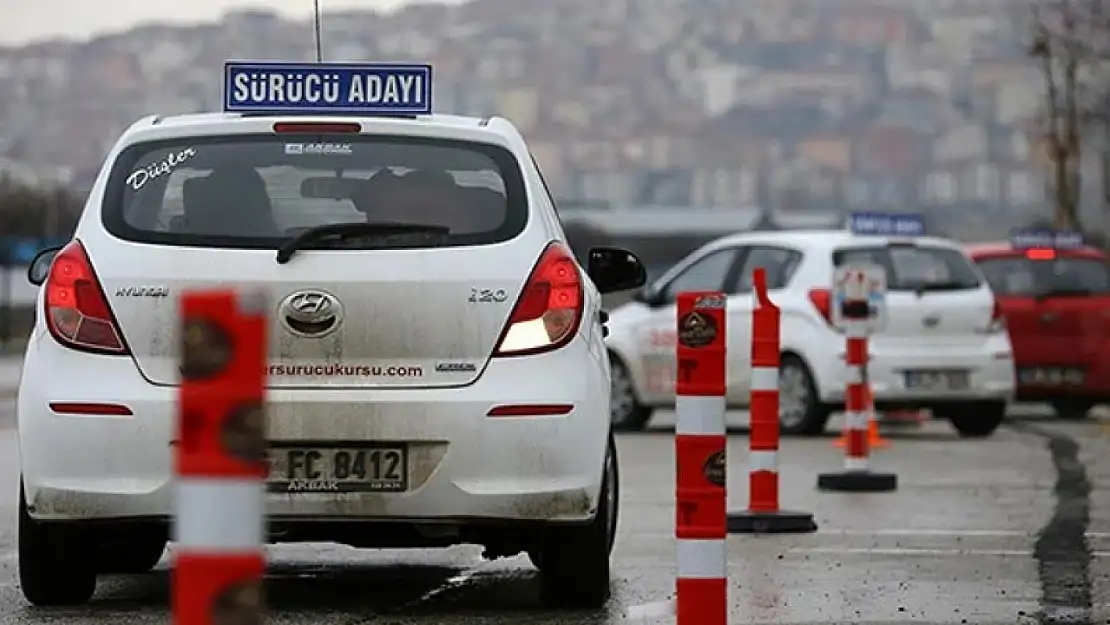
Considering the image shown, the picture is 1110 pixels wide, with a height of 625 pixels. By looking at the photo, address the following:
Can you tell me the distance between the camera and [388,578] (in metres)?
9.77

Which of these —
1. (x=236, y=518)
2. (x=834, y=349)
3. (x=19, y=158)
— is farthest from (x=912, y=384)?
(x=19, y=158)

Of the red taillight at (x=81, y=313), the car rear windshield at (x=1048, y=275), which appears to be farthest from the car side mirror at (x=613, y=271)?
the car rear windshield at (x=1048, y=275)

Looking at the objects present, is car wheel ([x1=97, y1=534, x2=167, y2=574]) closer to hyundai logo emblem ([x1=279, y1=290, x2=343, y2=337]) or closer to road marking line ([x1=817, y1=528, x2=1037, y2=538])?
hyundai logo emblem ([x1=279, y1=290, x2=343, y2=337])

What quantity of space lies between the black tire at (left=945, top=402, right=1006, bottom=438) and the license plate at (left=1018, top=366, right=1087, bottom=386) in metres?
2.13

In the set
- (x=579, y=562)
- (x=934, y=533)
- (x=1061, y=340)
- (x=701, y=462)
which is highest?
(x=701, y=462)

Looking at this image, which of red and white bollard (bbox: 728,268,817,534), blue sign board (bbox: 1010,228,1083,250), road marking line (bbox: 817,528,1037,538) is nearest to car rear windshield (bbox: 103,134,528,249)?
red and white bollard (bbox: 728,268,817,534)

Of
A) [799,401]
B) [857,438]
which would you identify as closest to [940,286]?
[799,401]

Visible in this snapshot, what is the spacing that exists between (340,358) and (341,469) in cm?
33

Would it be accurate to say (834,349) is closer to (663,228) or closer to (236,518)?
(236,518)

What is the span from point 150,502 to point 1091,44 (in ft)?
125

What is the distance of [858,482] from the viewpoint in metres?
14.1

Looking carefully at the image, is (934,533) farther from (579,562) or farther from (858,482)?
(579,562)

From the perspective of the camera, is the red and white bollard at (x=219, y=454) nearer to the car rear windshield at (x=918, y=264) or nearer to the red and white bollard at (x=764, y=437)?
the red and white bollard at (x=764, y=437)

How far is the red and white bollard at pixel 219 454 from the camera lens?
3.73 metres
